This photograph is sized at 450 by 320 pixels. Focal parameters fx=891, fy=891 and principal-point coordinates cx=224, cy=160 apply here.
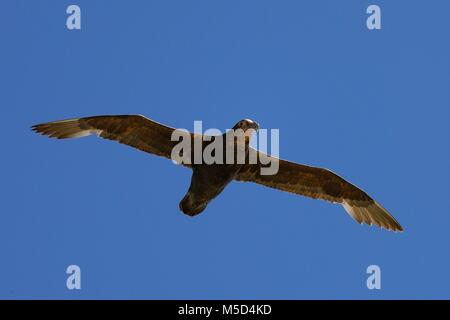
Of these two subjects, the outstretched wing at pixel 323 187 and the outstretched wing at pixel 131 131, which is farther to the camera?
the outstretched wing at pixel 323 187

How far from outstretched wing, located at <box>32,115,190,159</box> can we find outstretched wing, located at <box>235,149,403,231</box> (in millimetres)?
1915

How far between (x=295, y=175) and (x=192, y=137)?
275 centimetres

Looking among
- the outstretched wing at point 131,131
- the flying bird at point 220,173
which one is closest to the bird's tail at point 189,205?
the flying bird at point 220,173

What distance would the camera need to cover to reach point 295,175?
67.5 feet

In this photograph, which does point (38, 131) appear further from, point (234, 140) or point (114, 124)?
point (234, 140)

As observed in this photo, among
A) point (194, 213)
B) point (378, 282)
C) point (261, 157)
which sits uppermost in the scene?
point (261, 157)

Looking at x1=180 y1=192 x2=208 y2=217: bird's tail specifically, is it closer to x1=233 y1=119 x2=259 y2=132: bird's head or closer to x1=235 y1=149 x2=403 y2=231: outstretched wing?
x1=235 y1=149 x2=403 y2=231: outstretched wing

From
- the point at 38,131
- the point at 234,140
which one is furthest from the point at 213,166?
the point at 38,131

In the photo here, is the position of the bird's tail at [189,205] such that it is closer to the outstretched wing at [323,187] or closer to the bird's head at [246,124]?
the outstretched wing at [323,187]

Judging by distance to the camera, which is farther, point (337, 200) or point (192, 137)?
point (337, 200)

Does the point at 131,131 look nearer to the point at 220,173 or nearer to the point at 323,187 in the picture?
the point at 220,173

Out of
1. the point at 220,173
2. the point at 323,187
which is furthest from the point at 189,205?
the point at 323,187

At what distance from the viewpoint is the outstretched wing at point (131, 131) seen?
768 inches

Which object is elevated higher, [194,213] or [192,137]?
[192,137]
